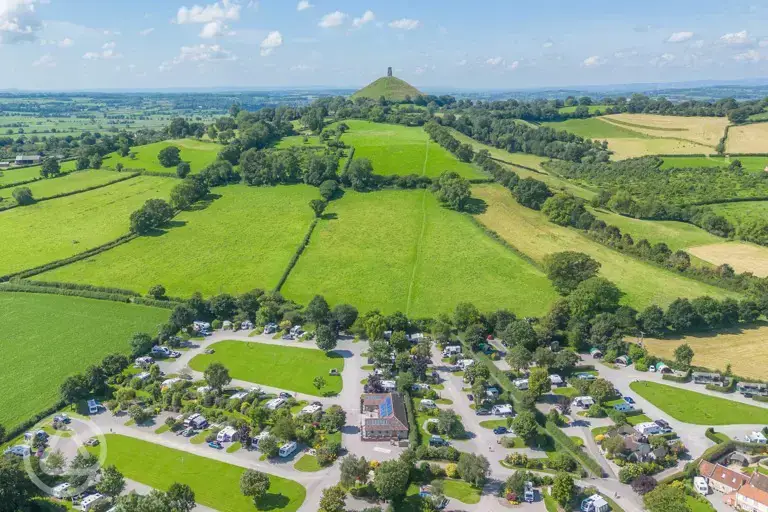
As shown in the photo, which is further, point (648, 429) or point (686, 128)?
point (686, 128)

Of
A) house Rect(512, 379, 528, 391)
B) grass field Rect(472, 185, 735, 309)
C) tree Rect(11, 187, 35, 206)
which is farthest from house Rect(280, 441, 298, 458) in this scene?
tree Rect(11, 187, 35, 206)

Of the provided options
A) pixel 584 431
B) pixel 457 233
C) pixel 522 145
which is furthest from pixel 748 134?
pixel 584 431

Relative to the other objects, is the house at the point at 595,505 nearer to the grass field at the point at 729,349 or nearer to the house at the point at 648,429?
the house at the point at 648,429

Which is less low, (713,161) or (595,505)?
(713,161)

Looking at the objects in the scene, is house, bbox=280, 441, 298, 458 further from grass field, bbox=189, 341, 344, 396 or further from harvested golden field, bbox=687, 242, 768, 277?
harvested golden field, bbox=687, 242, 768, 277

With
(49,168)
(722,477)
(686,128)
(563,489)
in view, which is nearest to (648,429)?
(722,477)

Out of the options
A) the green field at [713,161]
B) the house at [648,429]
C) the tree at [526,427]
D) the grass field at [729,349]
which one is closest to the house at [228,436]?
the tree at [526,427]

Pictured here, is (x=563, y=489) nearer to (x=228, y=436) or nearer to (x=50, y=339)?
(x=228, y=436)
